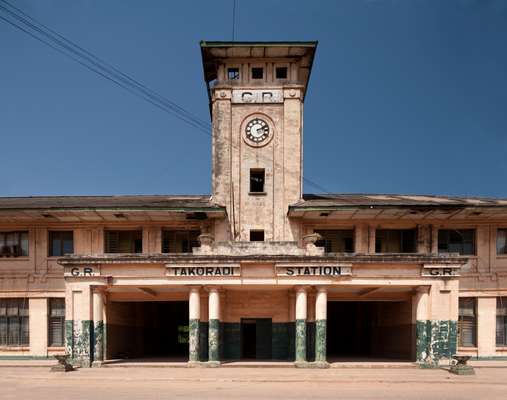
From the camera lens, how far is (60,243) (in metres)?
28.0

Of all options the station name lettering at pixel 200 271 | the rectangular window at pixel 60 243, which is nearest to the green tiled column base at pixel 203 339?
the station name lettering at pixel 200 271

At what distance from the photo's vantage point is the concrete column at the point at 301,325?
2158 centimetres

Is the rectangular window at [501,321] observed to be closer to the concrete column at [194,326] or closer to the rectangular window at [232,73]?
the concrete column at [194,326]

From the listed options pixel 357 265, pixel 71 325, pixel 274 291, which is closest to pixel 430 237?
pixel 357 265

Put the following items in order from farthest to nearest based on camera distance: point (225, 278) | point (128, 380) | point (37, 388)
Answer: point (225, 278)
point (128, 380)
point (37, 388)

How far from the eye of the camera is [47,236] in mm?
27844

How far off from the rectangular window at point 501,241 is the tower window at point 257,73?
1887cm


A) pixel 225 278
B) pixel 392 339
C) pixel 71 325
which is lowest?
pixel 392 339

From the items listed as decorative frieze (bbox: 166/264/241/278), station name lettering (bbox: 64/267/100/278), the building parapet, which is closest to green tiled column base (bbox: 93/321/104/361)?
station name lettering (bbox: 64/267/100/278)

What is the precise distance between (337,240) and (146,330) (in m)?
15.3

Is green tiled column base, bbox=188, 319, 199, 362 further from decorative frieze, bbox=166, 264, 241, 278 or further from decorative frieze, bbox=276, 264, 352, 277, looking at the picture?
decorative frieze, bbox=276, 264, 352, 277

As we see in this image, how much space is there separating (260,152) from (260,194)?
2.84 meters

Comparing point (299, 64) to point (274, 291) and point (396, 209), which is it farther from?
point (274, 291)

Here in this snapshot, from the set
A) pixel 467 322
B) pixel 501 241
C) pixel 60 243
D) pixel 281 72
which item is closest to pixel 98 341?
pixel 60 243
